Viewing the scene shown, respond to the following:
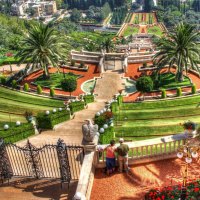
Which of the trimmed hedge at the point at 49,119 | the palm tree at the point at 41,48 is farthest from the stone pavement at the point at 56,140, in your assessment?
the palm tree at the point at 41,48

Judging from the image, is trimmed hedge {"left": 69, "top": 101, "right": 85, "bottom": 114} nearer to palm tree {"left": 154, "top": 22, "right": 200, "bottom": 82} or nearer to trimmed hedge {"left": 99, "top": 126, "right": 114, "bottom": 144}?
trimmed hedge {"left": 99, "top": 126, "right": 114, "bottom": 144}

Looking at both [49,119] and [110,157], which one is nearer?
[110,157]

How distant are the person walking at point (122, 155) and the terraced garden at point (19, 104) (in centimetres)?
1969

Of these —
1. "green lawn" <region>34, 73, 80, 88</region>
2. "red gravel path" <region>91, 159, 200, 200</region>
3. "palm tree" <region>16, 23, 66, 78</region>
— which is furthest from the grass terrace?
"red gravel path" <region>91, 159, 200, 200</region>

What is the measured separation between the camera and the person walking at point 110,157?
18578 millimetres

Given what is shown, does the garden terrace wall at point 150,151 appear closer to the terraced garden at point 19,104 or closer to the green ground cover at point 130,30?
the terraced garden at point 19,104

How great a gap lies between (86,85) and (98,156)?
105ft

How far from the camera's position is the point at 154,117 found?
34.2m

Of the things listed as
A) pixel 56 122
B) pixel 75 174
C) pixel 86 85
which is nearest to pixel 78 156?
pixel 75 174

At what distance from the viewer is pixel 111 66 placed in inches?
2248

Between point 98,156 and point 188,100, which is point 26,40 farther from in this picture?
point 98,156

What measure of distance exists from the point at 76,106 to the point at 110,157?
1980 cm

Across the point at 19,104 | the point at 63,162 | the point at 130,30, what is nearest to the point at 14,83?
the point at 19,104

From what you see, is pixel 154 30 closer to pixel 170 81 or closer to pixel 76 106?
pixel 170 81
